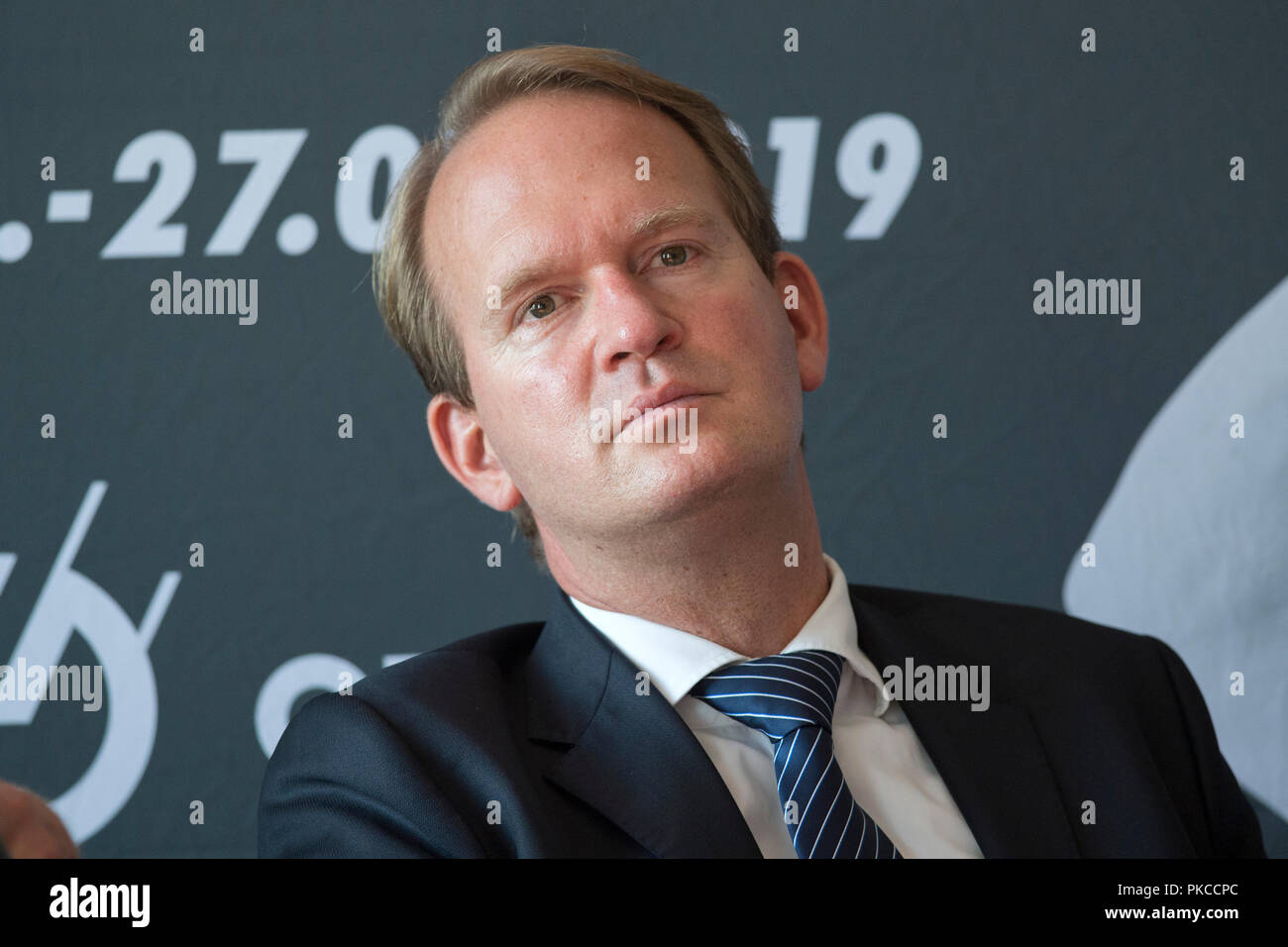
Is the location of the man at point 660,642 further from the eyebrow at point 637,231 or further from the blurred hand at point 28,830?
the blurred hand at point 28,830

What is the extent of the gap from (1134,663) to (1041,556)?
56 cm

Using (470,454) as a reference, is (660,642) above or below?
below

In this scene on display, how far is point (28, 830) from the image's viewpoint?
1009 millimetres

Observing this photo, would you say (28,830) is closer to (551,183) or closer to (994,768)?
(551,183)

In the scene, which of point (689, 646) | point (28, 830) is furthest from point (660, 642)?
point (28, 830)

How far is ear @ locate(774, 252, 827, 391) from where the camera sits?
4.77 feet

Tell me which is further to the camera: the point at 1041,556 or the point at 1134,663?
the point at 1041,556

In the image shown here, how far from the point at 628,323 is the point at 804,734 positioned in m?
0.46

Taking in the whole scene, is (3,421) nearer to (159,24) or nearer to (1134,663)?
(159,24)

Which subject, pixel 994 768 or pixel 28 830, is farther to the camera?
pixel 994 768

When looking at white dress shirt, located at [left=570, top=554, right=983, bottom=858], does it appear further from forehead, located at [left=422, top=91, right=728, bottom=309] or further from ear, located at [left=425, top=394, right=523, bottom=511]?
forehead, located at [left=422, top=91, right=728, bottom=309]

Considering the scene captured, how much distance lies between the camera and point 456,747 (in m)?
1.12

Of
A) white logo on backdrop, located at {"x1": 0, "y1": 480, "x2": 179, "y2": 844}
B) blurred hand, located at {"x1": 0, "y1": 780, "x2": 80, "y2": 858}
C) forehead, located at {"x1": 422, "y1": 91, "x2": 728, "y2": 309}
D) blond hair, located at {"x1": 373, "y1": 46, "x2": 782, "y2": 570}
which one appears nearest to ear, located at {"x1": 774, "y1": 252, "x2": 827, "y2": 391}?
blond hair, located at {"x1": 373, "y1": 46, "x2": 782, "y2": 570}

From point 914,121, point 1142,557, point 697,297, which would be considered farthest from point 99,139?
point 1142,557
